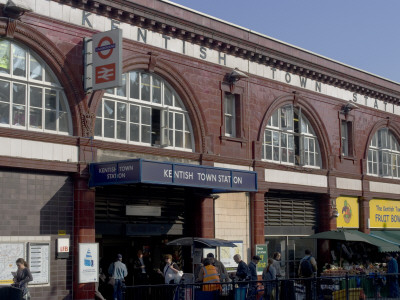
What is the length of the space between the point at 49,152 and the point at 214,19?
9478 millimetres

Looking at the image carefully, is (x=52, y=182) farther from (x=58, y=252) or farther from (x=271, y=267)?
(x=271, y=267)

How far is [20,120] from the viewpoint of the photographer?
2066 cm

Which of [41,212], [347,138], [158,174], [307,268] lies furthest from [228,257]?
[347,138]

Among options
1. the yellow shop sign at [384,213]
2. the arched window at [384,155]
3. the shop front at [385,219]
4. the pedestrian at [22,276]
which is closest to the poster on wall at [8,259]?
the pedestrian at [22,276]

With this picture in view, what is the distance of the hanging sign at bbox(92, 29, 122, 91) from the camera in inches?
830

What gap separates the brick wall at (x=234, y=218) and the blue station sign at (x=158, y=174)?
2892 millimetres

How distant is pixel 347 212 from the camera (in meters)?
33.6

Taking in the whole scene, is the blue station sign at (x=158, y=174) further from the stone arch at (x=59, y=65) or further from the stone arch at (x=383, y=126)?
the stone arch at (x=383, y=126)

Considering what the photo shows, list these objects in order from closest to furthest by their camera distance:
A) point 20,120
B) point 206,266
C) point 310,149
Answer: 1. point 206,266
2. point 20,120
3. point 310,149

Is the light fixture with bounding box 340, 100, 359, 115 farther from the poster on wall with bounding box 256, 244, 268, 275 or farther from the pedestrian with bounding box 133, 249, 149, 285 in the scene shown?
the pedestrian with bounding box 133, 249, 149, 285

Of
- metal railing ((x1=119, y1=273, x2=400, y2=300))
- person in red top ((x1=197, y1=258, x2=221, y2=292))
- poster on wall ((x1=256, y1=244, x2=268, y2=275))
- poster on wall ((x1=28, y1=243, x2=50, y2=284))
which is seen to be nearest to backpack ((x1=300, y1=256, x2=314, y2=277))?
metal railing ((x1=119, y1=273, x2=400, y2=300))

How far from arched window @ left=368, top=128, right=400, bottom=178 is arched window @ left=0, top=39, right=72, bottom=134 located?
19.2m

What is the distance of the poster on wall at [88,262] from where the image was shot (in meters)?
21.3

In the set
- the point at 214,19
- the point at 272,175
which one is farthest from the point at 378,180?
the point at 214,19
